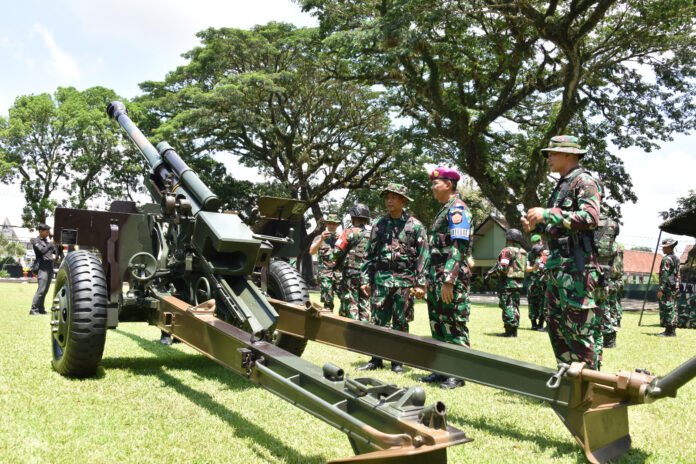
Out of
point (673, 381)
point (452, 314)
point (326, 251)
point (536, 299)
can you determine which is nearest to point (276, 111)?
point (326, 251)

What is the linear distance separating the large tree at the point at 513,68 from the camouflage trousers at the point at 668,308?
8277 mm

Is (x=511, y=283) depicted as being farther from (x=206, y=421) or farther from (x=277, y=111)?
(x=277, y=111)

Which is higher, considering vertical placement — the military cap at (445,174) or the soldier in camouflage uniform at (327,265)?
the military cap at (445,174)

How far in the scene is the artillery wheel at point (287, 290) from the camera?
602 centimetres

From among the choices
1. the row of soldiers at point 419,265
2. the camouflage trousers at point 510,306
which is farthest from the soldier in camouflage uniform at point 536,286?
the row of soldiers at point 419,265

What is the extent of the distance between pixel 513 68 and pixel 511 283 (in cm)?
1052

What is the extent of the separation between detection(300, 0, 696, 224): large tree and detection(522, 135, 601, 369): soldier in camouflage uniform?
13.6m

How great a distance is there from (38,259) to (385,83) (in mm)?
13685

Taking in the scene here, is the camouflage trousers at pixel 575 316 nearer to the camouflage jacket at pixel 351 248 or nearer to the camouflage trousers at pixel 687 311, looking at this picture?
the camouflage jacket at pixel 351 248

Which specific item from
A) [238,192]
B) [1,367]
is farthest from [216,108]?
[1,367]

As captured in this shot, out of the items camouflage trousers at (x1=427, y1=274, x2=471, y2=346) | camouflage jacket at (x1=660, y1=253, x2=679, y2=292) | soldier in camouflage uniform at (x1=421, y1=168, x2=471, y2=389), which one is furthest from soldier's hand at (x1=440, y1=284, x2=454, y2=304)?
camouflage jacket at (x1=660, y1=253, x2=679, y2=292)

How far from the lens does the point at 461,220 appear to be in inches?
221

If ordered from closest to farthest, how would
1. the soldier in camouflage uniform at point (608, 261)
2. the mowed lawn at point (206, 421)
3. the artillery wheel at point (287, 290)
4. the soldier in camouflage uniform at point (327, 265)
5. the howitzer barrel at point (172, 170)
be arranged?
the mowed lawn at point (206, 421) → the howitzer barrel at point (172, 170) → the artillery wheel at point (287, 290) → the soldier in camouflage uniform at point (608, 261) → the soldier in camouflage uniform at point (327, 265)

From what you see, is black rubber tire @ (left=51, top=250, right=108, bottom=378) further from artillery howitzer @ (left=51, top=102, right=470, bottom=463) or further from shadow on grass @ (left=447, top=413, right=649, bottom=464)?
shadow on grass @ (left=447, top=413, right=649, bottom=464)
